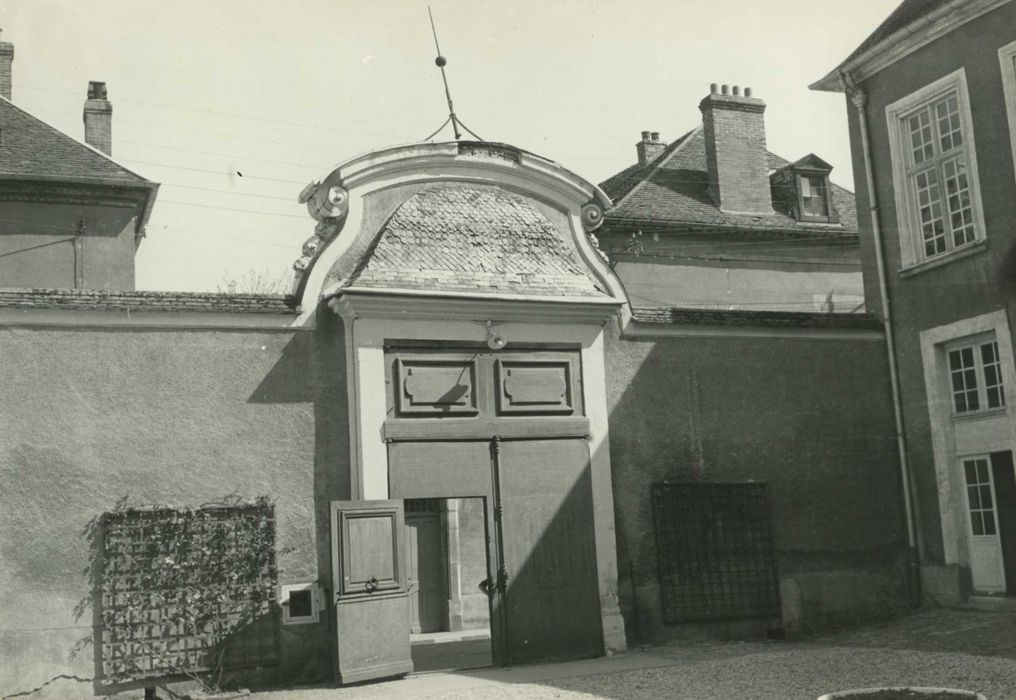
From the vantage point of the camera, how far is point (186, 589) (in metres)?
10.4

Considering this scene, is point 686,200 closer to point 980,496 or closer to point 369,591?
point 980,496

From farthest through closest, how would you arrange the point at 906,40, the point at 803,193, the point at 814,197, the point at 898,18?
the point at 814,197 < the point at 803,193 < the point at 898,18 < the point at 906,40

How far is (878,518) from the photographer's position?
13.5 meters

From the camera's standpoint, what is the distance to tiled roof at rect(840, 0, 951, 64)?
45.7 ft

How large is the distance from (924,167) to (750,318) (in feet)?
11.2

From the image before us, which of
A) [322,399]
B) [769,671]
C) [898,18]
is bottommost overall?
[769,671]

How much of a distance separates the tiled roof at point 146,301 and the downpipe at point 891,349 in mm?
7652

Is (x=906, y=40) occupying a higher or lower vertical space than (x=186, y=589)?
higher

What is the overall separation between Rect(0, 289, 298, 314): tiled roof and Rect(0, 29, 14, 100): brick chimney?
13228mm

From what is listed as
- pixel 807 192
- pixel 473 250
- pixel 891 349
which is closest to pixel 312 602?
pixel 473 250

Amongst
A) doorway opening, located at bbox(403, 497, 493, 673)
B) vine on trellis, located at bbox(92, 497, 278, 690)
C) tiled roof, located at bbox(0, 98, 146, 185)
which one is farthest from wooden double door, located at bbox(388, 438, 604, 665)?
tiled roof, located at bbox(0, 98, 146, 185)

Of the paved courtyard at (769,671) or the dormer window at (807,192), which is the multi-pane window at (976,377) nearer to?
the paved courtyard at (769,671)

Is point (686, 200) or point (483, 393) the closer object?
point (483, 393)

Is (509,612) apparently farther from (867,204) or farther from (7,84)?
(7,84)
